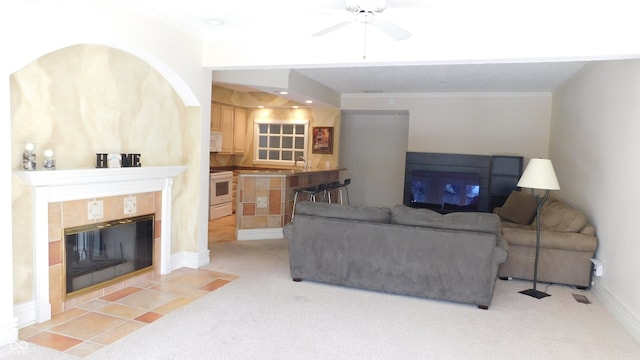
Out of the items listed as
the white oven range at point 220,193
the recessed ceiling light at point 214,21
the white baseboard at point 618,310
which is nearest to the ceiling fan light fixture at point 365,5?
the recessed ceiling light at point 214,21

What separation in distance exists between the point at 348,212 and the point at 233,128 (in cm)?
532

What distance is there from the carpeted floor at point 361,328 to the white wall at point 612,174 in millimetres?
284

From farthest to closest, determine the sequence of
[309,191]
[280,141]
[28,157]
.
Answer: [280,141] → [309,191] → [28,157]

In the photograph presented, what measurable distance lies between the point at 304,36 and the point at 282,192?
2958mm

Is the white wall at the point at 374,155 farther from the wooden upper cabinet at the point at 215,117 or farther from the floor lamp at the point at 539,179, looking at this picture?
the floor lamp at the point at 539,179

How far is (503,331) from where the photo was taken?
3.45 meters

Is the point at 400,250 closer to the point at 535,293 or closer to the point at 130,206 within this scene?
the point at 535,293

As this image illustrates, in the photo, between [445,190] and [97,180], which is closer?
[97,180]

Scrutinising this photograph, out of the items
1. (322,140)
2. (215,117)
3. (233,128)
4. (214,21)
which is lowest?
(322,140)

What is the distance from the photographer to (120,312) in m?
3.56

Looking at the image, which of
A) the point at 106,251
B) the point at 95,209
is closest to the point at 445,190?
the point at 106,251

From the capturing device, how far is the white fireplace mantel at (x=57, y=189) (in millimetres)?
3203

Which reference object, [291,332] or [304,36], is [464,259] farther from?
[304,36]

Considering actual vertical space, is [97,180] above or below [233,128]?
below
